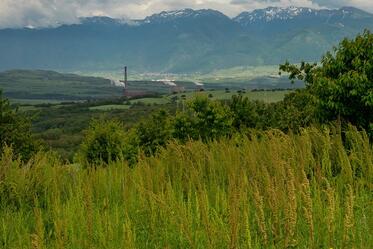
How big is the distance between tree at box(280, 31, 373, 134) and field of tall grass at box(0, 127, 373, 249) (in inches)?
184

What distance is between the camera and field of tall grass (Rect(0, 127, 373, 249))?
458cm

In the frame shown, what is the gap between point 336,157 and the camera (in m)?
8.06

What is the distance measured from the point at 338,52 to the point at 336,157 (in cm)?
882

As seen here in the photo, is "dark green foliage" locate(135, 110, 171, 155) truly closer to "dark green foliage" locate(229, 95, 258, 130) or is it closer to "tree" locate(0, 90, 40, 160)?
"dark green foliage" locate(229, 95, 258, 130)

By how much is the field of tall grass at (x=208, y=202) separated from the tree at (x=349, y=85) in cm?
468

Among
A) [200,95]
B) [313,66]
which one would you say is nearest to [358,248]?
[313,66]

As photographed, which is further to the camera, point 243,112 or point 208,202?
point 243,112

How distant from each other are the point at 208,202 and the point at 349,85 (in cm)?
924

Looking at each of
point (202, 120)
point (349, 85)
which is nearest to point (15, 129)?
point (202, 120)

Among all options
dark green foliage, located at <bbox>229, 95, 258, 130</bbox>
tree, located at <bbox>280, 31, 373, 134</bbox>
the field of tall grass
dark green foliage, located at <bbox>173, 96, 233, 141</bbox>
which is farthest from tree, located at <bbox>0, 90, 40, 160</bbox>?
the field of tall grass

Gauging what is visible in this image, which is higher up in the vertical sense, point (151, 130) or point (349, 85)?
point (349, 85)

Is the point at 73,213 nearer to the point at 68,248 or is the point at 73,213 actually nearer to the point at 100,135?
the point at 68,248

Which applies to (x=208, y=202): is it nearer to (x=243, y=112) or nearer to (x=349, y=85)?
(x=349, y=85)

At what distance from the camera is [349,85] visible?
14117 millimetres
